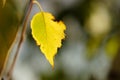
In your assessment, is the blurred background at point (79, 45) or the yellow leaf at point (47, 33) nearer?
the yellow leaf at point (47, 33)

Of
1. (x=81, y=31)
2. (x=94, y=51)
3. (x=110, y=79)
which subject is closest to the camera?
(x=110, y=79)

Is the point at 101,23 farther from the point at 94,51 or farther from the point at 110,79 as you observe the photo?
the point at 110,79

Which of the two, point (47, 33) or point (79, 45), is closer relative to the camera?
point (47, 33)

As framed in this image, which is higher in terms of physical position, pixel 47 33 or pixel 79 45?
pixel 47 33

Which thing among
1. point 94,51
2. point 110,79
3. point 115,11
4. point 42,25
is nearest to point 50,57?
point 42,25

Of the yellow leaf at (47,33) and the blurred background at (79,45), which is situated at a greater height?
the yellow leaf at (47,33)

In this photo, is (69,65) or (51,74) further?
(69,65)
